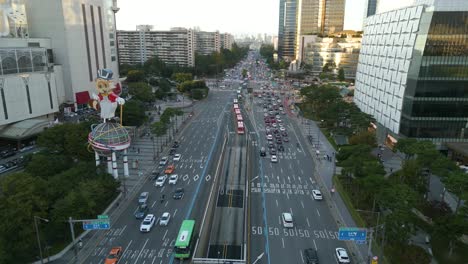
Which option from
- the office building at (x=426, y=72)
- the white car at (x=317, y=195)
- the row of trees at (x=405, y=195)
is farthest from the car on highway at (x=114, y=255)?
the office building at (x=426, y=72)

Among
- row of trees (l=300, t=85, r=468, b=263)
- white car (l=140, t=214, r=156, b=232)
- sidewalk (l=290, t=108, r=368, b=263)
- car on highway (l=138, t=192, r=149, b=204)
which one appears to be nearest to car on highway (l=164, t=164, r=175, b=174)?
car on highway (l=138, t=192, r=149, b=204)

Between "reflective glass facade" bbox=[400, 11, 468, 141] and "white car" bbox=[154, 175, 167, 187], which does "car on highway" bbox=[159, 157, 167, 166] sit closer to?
"white car" bbox=[154, 175, 167, 187]

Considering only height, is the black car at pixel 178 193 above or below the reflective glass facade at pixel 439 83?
below

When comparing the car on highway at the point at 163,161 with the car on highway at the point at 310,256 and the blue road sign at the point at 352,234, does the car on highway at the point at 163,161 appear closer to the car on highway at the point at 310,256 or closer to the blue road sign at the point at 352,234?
the car on highway at the point at 310,256

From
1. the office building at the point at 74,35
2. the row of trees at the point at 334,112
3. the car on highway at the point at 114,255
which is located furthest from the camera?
the office building at the point at 74,35

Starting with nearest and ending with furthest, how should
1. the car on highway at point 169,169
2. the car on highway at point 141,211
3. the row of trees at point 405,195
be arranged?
1. the row of trees at point 405,195
2. the car on highway at point 141,211
3. the car on highway at point 169,169
